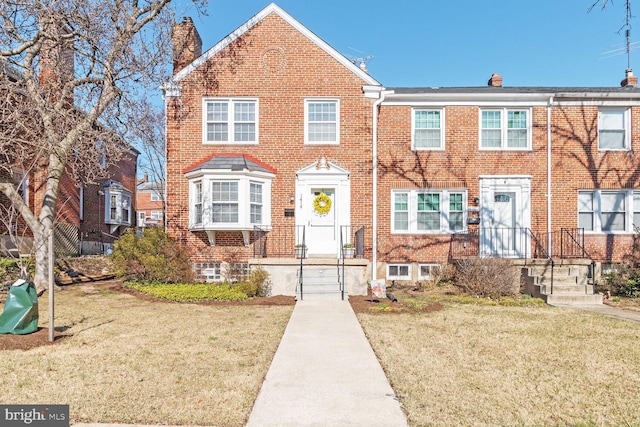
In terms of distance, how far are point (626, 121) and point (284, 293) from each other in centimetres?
1274

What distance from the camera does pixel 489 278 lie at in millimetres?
11336

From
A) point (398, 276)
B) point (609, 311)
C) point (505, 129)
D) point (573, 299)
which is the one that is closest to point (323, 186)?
point (398, 276)

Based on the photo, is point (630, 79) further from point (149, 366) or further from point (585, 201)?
point (149, 366)

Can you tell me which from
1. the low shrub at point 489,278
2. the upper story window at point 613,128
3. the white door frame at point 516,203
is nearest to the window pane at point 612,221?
the upper story window at point 613,128

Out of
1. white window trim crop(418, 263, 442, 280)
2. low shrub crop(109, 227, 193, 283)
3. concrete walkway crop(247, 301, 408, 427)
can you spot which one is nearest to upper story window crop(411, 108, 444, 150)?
white window trim crop(418, 263, 442, 280)

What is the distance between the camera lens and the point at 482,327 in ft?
25.1

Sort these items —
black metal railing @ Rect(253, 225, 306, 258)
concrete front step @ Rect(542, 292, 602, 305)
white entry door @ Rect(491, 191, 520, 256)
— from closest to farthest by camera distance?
concrete front step @ Rect(542, 292, 602, 305) < black metal railing @ Rect(253, 225, 306, 258) < white entry door @ Rect(491, 191, 520, 256)

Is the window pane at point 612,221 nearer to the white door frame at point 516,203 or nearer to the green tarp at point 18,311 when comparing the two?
the white door frame at point 516,203

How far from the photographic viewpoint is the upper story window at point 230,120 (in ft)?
45.2

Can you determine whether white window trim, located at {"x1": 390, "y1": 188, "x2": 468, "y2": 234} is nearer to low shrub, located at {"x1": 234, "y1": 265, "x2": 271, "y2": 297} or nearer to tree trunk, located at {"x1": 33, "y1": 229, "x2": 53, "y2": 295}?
low shrub, located at {"x1": 234, "y1": 265, "x2": 271, "y2": 297}

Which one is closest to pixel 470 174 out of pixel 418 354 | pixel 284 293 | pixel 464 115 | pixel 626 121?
pixel 464 115

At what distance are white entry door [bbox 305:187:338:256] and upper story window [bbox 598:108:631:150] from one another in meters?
9.38

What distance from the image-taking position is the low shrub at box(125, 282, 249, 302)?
1063 cm

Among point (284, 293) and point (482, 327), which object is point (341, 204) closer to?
point (284, 293)
